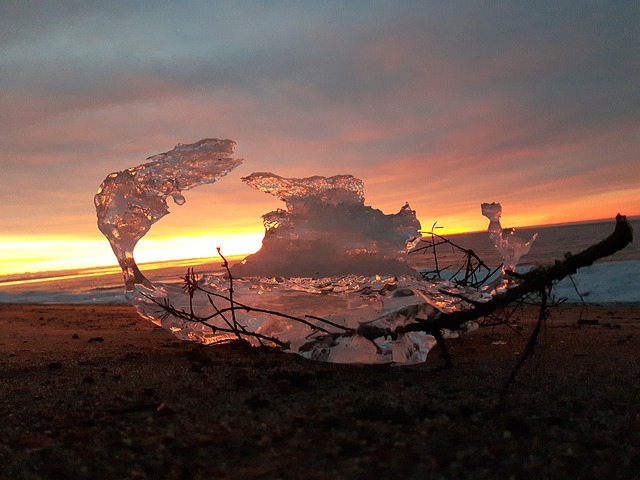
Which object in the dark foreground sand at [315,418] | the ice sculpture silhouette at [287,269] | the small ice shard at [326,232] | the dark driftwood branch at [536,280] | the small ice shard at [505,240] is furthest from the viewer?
the small ice shard at [326,232]

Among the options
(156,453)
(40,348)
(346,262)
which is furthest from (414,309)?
(40,348)

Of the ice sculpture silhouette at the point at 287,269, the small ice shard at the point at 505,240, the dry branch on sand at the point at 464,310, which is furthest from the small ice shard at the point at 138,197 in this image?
the small ice shard at the point at 505,240

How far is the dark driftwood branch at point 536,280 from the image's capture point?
10.0 feet

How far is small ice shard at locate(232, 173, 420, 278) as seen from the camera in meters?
5.00

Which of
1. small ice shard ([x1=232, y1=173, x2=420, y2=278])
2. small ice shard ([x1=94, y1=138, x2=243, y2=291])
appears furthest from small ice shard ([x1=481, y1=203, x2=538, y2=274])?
small ice shard ([x1=94, y1=138, x2=243, y2=291])

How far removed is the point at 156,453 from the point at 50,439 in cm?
61

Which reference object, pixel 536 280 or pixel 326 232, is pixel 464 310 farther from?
pixel 326 232

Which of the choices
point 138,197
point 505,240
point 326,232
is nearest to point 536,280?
point 505,240

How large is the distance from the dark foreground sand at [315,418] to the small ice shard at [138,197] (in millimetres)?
979

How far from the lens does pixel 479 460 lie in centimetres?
213

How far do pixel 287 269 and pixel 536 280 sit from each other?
232 centimetres

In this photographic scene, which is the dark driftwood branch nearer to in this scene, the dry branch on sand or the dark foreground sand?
the dry branch on sand

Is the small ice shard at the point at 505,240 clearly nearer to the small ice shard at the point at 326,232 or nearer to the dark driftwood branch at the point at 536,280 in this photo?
the small ice shard at the point at 326,232

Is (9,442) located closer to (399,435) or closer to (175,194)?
(399,435)
